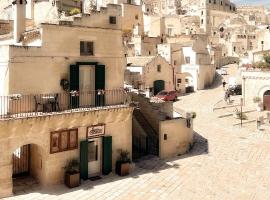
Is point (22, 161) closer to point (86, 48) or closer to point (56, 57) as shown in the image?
point (56, 57)

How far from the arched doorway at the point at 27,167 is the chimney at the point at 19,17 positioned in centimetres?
637

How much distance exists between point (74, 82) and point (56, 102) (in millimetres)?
1521

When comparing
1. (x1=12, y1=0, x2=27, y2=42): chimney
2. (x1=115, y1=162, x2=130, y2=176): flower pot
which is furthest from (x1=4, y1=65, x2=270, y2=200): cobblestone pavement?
(x1=12, y1=0, x2=27, y2=42): chimney

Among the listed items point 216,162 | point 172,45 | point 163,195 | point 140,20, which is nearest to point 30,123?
point 163,195

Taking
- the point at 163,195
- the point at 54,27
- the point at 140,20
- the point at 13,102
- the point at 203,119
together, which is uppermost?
the point at 140,20

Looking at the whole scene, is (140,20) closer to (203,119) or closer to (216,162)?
(203,119)

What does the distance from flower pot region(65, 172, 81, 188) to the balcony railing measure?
3448mm

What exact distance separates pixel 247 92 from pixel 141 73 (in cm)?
1348

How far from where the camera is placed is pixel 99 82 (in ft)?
68.6

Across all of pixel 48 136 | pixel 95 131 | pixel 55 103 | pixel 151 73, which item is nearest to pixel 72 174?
pixel 48 136

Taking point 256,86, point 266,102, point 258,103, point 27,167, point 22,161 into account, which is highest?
point 256,86

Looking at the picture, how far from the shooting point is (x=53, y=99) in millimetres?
19078

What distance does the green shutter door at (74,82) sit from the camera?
1980 cm

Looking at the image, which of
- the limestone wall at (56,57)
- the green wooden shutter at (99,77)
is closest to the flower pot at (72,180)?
the limestone wall at (56,57)
